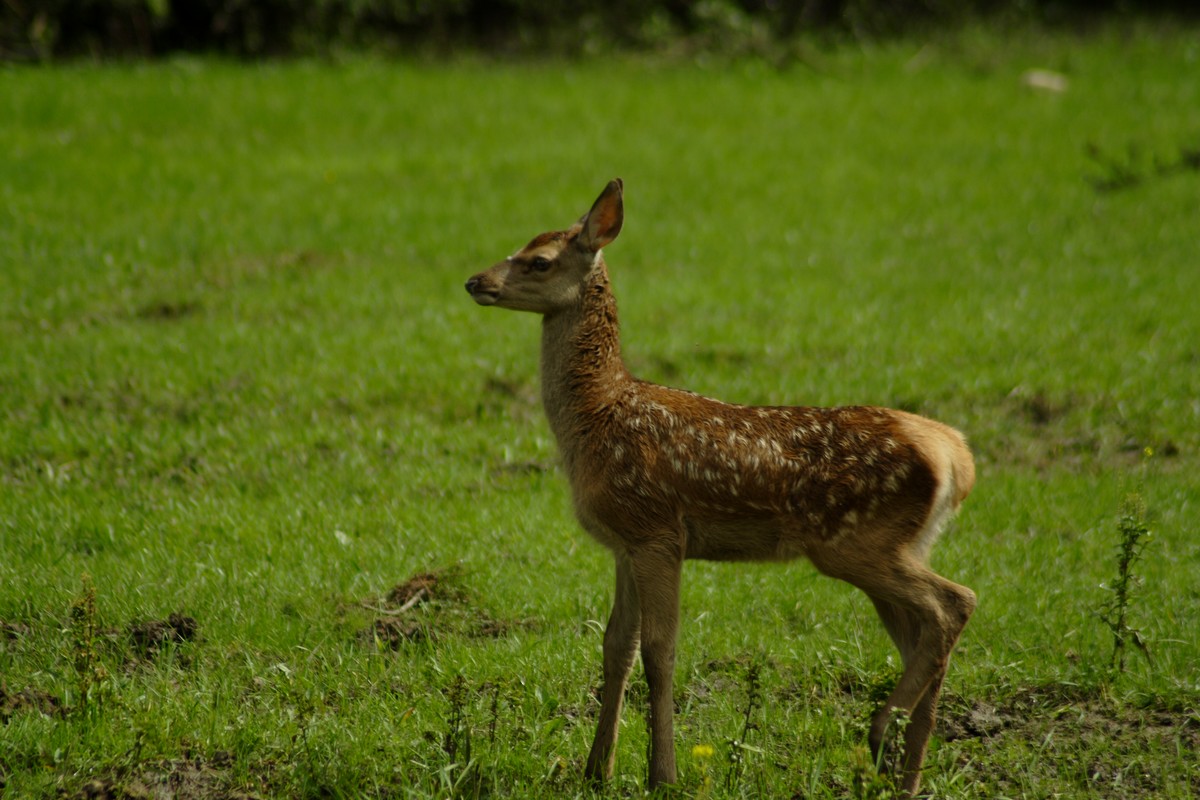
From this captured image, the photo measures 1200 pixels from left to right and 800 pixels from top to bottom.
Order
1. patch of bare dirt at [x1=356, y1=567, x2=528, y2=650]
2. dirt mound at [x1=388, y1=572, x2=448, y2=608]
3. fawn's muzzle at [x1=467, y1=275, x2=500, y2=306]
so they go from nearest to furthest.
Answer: fawn's muzzle at [x1=467, y1=275, x2=500, y2=306] < patch of bare dirt at [x1=356, y1=567, x2=528, y2=650] < dirt mound at [x1=388, y1=572, x2=448, y2=608]

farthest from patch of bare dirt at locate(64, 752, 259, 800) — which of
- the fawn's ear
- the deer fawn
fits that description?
the fawn's ear

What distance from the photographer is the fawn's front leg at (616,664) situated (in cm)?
507

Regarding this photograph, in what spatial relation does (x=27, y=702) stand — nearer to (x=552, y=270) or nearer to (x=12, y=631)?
(x=12, y=631)

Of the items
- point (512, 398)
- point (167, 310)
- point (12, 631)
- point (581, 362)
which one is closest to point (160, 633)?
point (12, 631)

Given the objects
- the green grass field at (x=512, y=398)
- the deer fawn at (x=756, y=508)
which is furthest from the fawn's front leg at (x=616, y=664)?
the green grass field at (x=512, y=398)

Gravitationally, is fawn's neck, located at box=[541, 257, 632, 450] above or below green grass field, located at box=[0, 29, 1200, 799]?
above

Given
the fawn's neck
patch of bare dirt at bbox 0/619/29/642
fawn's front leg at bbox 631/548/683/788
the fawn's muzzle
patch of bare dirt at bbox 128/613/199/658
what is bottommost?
patch of bare dirt at bbox 0/619/29/642

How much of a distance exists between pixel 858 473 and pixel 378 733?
6.44 feet

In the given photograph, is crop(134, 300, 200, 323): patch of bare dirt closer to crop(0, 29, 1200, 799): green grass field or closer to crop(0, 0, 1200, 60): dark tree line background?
crop(0, 29, 1200, 799): green grass field

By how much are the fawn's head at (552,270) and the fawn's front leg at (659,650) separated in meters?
1.13

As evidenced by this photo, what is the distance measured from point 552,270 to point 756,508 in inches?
47.9

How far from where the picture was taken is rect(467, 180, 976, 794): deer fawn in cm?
493

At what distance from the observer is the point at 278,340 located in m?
9.87

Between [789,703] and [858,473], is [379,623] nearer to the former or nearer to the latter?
[789,703]
